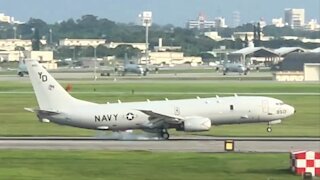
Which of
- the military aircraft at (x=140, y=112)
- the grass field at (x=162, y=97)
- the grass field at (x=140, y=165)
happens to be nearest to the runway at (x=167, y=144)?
the military aircraft at (x=140, y=112)

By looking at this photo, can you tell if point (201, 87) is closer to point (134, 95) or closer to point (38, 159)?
point (134, 95)

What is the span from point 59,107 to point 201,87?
68.5 meters

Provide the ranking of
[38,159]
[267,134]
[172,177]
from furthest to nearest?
[267,134] → [38,159] → [172,177]

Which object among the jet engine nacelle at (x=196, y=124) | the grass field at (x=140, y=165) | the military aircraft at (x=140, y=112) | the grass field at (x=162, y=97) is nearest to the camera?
the grass field at (x=140, y=165)

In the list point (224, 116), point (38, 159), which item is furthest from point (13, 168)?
point (224, 116)

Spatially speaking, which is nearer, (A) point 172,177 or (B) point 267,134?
(A) point 172,177

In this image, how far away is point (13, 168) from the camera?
4478 cm

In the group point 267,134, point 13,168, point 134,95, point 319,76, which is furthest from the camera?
point 319,76

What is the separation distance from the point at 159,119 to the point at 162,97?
42.1 metres

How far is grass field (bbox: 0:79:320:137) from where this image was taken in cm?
7012

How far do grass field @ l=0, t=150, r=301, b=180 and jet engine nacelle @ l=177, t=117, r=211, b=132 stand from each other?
12.9m

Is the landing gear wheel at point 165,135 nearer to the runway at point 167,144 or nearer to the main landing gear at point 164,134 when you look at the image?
the main landing gear at point 164,134

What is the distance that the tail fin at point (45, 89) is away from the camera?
63656mm

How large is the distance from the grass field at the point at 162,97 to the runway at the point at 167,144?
4.70 meters
